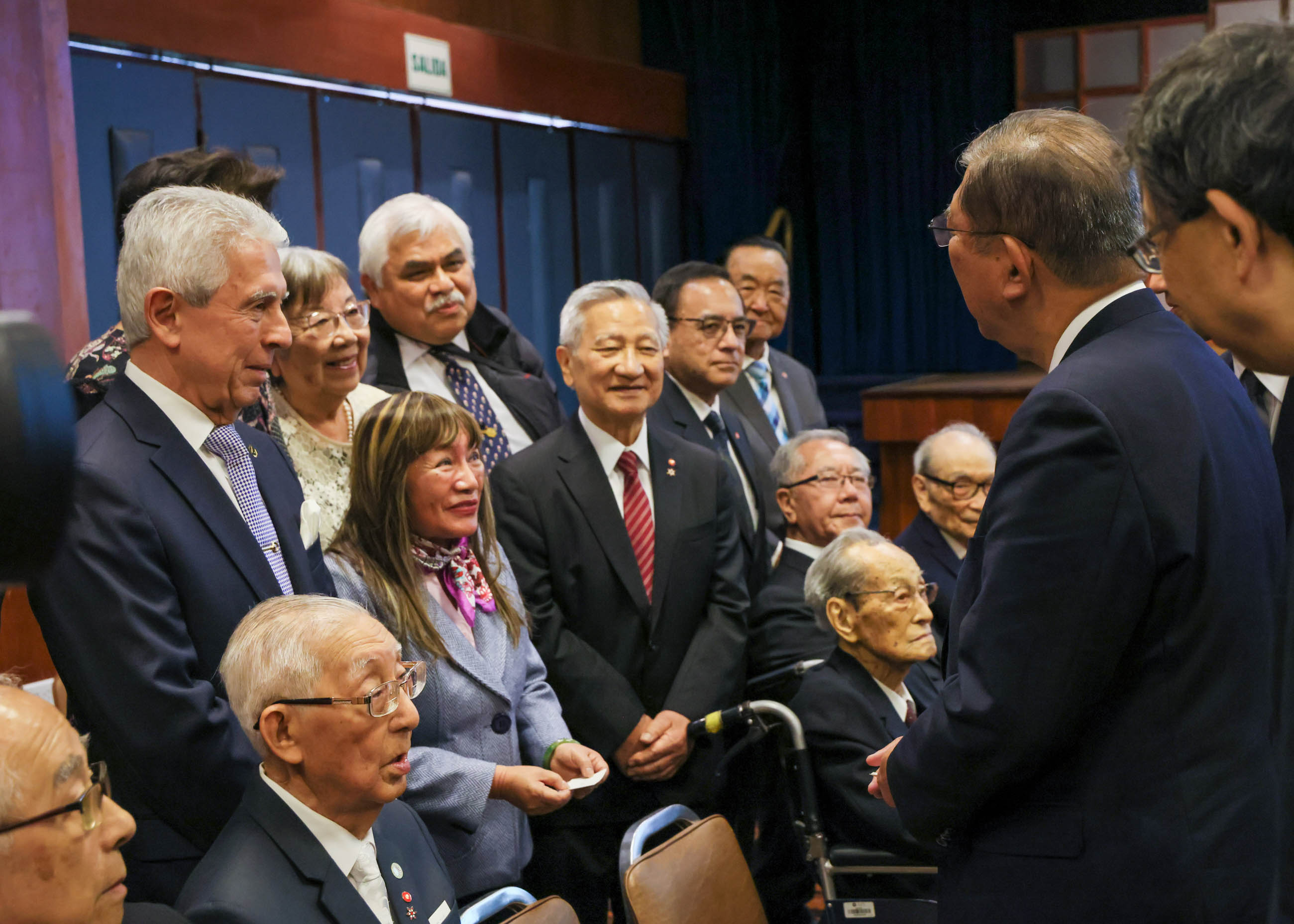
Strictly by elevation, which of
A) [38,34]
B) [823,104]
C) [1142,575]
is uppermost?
[823,104]

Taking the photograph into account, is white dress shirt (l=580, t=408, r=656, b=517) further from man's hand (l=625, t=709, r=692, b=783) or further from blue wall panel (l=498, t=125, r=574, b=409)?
blue wall panel (l=498, t=125, r=574, b=409)

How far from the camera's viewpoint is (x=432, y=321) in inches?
122

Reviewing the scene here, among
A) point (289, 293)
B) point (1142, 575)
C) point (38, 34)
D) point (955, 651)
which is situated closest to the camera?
point (1142, 575)

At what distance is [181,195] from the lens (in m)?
1.91

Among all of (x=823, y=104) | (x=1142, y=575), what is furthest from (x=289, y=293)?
(x=823, y=104)

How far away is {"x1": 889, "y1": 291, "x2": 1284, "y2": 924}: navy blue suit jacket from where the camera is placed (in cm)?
134

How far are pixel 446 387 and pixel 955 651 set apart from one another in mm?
1897

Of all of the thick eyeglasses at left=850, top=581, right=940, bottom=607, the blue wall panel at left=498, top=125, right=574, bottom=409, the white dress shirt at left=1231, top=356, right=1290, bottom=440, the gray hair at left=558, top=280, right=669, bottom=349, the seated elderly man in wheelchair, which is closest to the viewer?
the white dress shirt at left=1231, top=356, right=1290, bottom=440

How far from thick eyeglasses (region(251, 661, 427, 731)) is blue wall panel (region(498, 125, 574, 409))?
13.1 ft

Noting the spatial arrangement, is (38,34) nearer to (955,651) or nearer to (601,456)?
(601,456)

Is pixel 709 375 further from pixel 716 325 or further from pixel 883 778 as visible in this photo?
pixel 883 778

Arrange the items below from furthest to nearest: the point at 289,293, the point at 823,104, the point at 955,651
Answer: the point at 823,104
the point at 289,293
the point at 955,651

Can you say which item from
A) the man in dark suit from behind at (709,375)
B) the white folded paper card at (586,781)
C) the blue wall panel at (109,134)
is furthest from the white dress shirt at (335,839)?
the blue wall panel at (109,134)

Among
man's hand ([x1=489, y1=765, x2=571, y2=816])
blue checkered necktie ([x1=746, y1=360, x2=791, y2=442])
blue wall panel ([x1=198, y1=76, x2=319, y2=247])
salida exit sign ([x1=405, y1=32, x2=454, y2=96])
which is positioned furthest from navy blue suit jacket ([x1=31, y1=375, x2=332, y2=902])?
salida exit sign ([x1=405, y1=32, x2=454, y2=96])
